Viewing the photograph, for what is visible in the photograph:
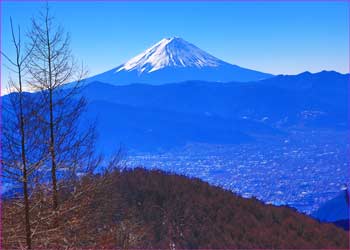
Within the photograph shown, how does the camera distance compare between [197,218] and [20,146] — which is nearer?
[20,146]

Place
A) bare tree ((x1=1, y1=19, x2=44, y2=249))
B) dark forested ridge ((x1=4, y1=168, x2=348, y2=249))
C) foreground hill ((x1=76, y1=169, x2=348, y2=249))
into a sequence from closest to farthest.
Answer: bare tree ((x1=1, y1=19, x2=44, y2=249))
dark forested ridge ((x1=4, y1=168, x2=348, y2=249))
foreground hill ((x1=76, y1=169, x2=348, y2=249))

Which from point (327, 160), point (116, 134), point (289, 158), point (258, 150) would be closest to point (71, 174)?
point (327, 160)

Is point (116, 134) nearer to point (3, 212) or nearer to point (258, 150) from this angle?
point (258, 150)

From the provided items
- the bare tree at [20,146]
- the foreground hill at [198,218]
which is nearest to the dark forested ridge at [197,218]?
the foreground hill at [198,218]

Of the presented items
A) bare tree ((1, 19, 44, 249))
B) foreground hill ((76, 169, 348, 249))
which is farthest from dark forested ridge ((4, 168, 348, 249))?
bare tree ((1, 19, 44, 249))

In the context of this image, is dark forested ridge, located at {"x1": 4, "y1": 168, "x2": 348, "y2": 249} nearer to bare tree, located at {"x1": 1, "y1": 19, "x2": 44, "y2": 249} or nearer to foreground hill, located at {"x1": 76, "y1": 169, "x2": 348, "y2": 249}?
foreground hill, located at {"x1": 76, "y1": 169, "x2": 348, "y2": 249}

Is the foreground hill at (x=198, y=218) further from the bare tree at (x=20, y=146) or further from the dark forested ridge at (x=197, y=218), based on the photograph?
the bare tree at (x=20, y=146)

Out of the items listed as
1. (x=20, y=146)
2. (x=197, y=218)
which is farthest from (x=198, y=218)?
(x=20, y=146)

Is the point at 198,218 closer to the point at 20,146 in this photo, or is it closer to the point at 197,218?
the point at 197,218
